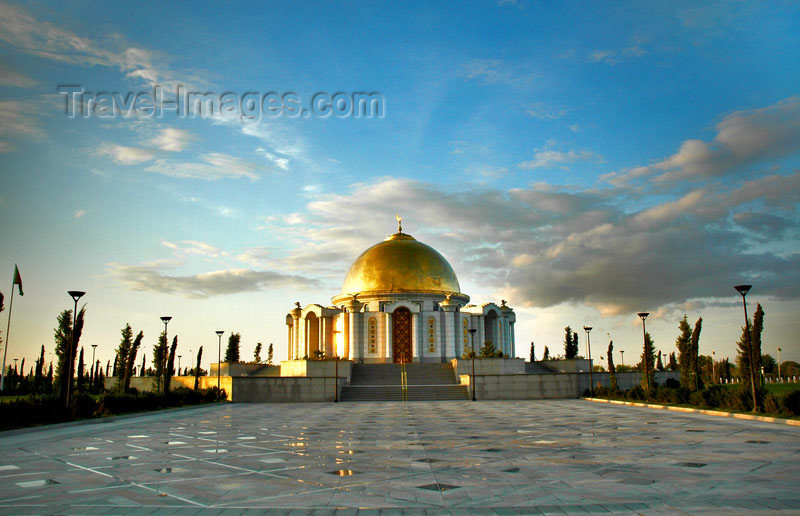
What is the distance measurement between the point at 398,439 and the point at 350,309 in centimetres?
3781

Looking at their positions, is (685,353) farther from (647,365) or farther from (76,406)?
(76,406)

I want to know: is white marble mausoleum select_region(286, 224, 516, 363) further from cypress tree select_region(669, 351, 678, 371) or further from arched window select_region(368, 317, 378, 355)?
cypress tree select_region(669, 351, 678, 371)

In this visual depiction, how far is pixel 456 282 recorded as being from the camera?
6012 cm

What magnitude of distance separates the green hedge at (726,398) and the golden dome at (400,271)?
2631 centimetres

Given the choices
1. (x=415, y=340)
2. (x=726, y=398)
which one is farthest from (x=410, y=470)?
(x=415, y=340)

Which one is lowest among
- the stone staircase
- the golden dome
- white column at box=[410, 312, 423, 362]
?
the stone staircase

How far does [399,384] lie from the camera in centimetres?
4081

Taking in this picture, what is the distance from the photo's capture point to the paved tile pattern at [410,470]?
7344mm

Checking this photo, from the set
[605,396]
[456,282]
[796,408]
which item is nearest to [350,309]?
[456,282]

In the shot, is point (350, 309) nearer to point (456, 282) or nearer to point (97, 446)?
point (456, 282)

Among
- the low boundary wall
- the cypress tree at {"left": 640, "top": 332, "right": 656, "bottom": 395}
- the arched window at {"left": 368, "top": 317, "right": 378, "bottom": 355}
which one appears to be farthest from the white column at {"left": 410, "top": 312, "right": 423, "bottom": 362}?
the cypress tree at {"left": 640, "top": 332, "right": 656, "bottom": 395}

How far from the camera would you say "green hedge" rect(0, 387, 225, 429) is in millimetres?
17547

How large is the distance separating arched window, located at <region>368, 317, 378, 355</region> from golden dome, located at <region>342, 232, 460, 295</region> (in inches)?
171

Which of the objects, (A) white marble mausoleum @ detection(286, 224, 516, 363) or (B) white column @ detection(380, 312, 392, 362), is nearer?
(B) white column @ detection(380, 312, 392, 362)
